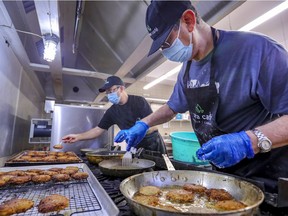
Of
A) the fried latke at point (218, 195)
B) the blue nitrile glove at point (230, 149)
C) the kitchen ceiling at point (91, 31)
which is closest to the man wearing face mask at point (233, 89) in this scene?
the blue nitrile glove at point (230, 149)

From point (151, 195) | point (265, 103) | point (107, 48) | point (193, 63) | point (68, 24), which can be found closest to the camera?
point (151, 195)

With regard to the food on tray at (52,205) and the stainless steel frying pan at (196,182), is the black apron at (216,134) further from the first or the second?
the food on tray at (52,205)

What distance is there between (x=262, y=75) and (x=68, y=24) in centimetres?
293

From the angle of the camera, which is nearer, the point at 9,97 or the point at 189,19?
the point at 189,19

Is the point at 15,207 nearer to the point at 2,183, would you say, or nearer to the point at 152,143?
the point at 2,183

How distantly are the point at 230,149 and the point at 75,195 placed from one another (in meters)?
0.80

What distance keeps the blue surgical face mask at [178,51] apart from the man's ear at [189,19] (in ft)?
0.33

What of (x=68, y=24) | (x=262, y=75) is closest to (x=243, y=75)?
(x=262, y=75)

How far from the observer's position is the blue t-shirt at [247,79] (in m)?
0.89

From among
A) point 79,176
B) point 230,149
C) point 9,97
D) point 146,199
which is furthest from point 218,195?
point 9,97

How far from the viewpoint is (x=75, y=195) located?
93cm

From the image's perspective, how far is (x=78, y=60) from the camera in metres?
4.66

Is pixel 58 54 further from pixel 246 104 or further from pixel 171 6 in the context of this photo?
pixel 246 104

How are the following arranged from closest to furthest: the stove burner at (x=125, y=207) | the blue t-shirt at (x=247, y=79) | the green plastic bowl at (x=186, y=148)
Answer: the stove burner at (x=125, y=207), the blue t-shirt at (x=247, y=79), the green plastic bowl at (x=186, y=148)
